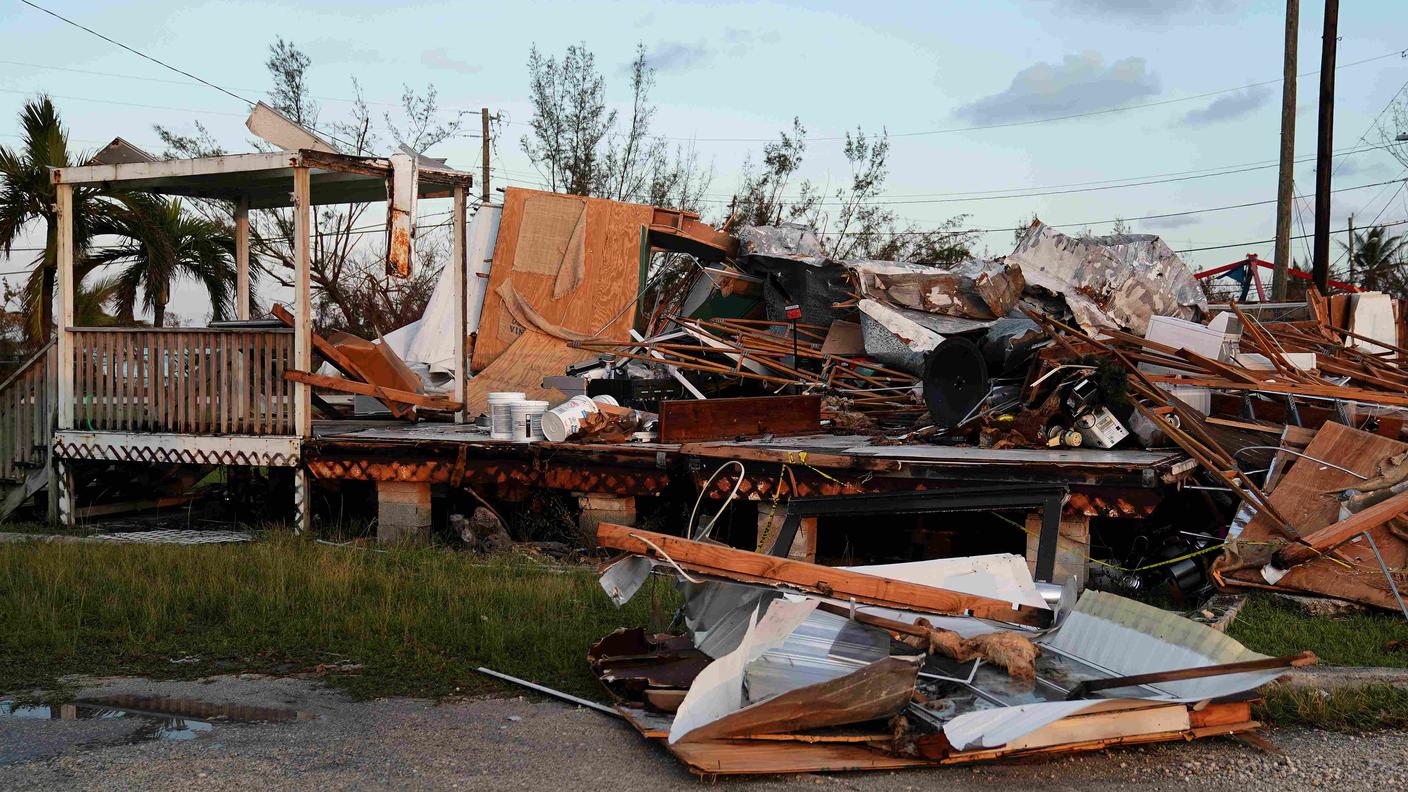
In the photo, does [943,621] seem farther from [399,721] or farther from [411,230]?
[411,230]

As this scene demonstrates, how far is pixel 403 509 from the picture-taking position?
10125mm

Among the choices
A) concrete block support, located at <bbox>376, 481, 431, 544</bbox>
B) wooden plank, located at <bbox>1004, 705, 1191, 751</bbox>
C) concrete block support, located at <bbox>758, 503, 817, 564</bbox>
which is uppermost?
wooden plank, located at <bbox>1004, 705, 1191, 751</bbox>

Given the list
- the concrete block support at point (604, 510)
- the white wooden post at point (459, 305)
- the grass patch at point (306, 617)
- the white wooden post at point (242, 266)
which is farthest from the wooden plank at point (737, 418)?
the white wooden post at point (242, 266)

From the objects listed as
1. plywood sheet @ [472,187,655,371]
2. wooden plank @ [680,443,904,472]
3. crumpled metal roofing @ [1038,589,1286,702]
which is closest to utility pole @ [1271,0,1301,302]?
plywood sheet @ [472,187,655,371]

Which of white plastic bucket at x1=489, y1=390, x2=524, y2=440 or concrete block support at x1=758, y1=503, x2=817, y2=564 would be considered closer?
concrete block support at x1=758, y1=503, x2=817, y2=564

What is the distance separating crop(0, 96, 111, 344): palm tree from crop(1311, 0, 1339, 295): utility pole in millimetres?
16868

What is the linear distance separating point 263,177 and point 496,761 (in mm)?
7930

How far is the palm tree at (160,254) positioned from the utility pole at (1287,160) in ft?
49.9

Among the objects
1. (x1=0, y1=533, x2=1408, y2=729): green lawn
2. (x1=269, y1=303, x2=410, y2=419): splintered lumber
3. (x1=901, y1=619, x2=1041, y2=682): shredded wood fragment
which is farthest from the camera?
(x1=269, y1=303, x2=410, y2=419): splintered lumber

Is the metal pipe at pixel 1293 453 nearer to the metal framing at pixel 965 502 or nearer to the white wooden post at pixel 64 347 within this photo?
the metal framing at pixel 965 502

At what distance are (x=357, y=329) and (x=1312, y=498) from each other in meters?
19.5

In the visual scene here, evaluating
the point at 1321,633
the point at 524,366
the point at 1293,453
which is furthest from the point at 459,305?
the point at 1321,633

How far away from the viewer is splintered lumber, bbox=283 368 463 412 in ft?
33.3

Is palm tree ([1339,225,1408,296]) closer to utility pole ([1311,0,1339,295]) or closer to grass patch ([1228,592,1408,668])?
utility pole ([1311,0,1339,295])
